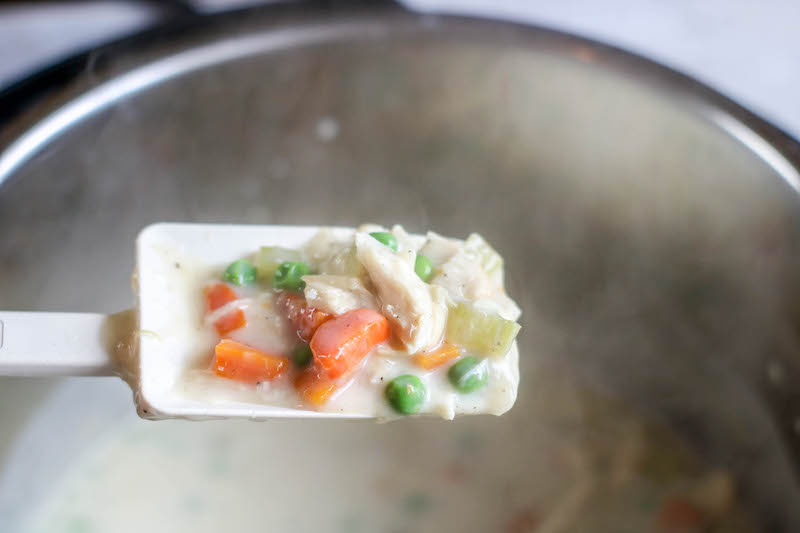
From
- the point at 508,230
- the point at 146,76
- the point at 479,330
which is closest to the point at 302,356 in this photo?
the point at 479,330

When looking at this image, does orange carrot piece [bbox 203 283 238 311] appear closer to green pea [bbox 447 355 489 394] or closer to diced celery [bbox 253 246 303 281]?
diced celery [bbox 253 246 303 281]

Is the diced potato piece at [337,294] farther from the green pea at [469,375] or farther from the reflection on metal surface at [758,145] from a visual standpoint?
the reflection on metal surface at [758,145]

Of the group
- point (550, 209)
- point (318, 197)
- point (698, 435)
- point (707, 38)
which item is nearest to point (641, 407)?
point (698, 435)

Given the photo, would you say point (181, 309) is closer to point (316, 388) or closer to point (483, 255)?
point (316, 388)

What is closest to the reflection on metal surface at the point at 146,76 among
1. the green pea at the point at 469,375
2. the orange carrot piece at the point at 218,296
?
the orange carrot piece at the point at 218,296

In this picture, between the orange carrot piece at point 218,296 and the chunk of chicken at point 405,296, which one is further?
the orange carrot piece at point 218,296

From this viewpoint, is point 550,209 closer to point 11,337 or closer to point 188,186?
point 188,186

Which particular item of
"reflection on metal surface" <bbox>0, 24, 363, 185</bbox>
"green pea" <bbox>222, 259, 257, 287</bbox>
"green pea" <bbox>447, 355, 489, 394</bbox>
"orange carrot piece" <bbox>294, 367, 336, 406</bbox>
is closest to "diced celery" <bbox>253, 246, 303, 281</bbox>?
"green pea" <bbox>222, 259, 257, 287</bbox>
